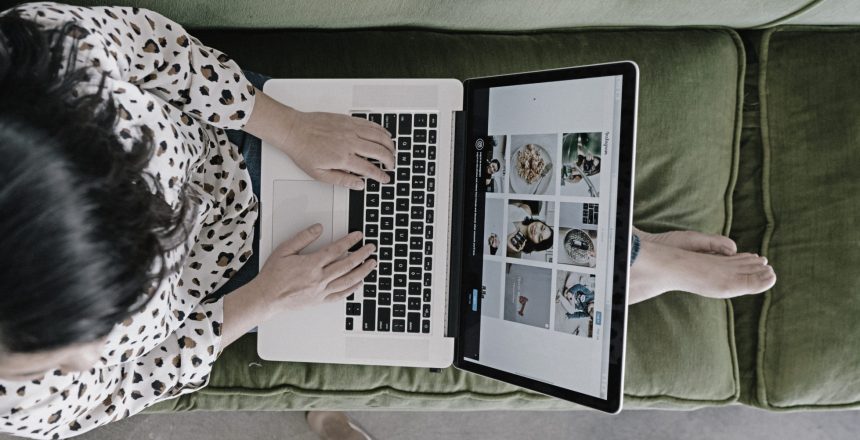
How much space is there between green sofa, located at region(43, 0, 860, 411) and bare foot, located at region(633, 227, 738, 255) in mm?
31

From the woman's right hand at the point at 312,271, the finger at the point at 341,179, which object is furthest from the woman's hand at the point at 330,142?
the woman's right hand at the point at 312,271

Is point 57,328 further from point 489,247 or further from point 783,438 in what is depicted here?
point 783,438

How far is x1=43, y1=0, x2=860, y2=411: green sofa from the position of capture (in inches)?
44.2

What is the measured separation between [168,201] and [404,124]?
→ 1.30 feet

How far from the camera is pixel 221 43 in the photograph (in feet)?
3.76

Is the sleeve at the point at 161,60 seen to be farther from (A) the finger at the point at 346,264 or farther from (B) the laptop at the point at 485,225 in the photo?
(A) the finger at the point at 346,264

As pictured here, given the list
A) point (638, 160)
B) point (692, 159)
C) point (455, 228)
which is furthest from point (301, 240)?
point (692, 159)

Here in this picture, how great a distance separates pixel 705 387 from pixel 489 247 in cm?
58

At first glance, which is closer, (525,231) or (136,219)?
(136,219)

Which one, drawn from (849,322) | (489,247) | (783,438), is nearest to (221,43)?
(489,247)

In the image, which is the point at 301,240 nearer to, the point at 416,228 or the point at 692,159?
the point at 416,228

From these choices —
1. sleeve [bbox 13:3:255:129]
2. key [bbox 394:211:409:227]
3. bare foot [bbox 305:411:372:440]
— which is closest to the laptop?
key [bbox 394:211:409:227]

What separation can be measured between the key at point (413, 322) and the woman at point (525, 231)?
0.65 ft

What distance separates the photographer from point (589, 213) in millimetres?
822
